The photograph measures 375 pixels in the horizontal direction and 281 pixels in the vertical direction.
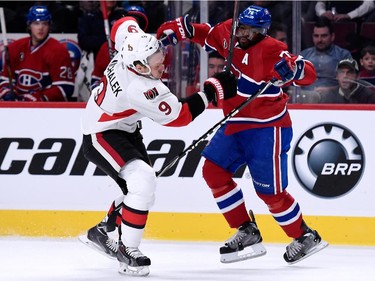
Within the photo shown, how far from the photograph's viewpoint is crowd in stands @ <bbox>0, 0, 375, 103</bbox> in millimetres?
6625

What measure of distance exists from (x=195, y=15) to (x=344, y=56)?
909 mm

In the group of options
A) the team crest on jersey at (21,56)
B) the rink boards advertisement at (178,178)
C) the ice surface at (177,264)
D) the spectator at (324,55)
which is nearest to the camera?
the ice surface at (177,264)

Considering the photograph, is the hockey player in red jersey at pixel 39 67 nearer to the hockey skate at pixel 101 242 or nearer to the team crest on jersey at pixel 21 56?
the team crest on jersey at pixel 21 56

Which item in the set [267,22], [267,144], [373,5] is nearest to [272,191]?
[267,144]

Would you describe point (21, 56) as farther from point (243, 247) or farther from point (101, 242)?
point (243, 247)

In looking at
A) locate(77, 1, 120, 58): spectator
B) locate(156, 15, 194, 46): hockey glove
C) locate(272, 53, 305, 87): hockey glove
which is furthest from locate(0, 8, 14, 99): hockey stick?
locate(272, 53, 305, 87): hockey glove

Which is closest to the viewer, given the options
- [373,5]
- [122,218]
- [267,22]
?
[122,218]

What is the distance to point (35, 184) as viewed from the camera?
6.38 m

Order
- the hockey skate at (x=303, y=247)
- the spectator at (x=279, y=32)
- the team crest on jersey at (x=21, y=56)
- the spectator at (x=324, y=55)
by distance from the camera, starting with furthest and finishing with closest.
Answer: the team crest on jersey at (x=21, y=56) < the spectator at (x=279, y=32) < the spectator at (x=324, y=55) < the hockey skate at (x=303, y=247)

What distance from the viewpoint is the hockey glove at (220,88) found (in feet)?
16.5

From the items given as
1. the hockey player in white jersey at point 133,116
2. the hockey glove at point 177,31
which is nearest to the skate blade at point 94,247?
the hockey player in white jersey at point 133,116

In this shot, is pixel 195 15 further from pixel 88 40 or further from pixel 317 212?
pixel 317 212

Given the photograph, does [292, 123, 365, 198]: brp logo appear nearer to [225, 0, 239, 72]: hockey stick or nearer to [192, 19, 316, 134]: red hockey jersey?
[192, 19, 316, 134]: red hockey jersey

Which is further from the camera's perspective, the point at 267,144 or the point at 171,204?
the point at 171,204
